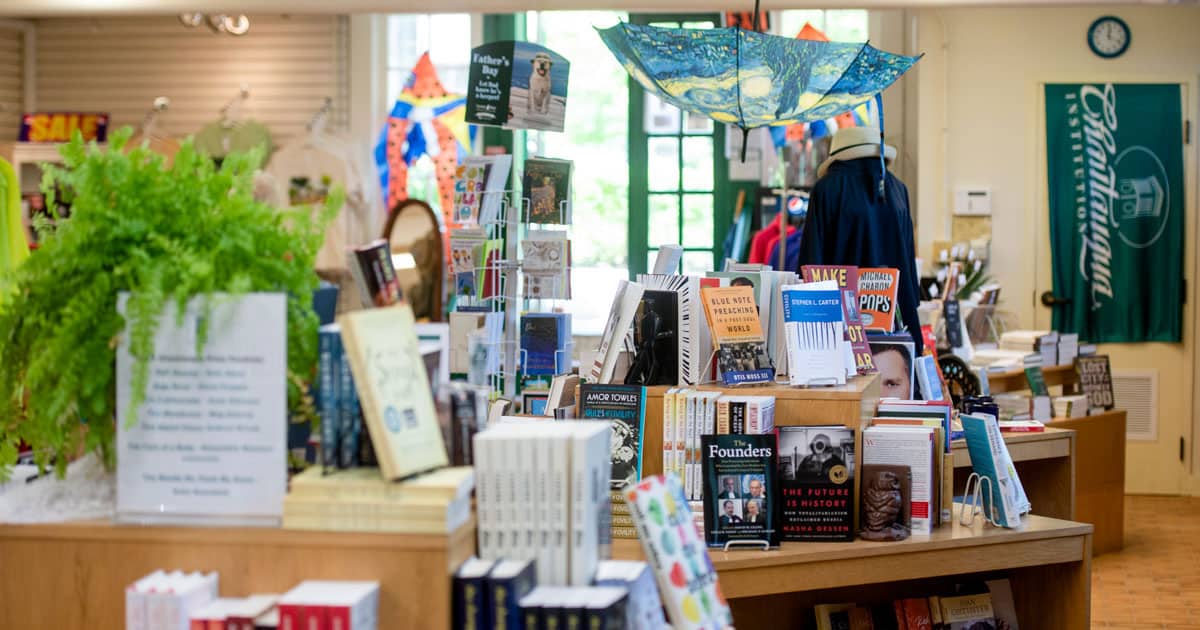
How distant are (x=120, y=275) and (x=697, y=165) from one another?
7433mm

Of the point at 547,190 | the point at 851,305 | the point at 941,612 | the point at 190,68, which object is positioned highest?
the point at 190,68

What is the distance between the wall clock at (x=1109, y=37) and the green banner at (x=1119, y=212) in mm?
235

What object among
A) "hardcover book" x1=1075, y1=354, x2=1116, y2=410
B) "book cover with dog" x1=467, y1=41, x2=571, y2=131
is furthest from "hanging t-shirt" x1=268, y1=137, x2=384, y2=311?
"hardcover book" x1=1075, y1=354, x2=1116, y2=410

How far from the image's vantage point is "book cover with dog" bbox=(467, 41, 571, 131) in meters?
5.20

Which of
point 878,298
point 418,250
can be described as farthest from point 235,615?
point 418,250

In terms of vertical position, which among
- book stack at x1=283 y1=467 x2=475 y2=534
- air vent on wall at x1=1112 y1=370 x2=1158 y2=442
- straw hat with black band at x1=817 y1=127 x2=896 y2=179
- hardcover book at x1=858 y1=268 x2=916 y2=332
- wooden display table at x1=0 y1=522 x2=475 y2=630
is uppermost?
straw hat with black band at x1=817 y1=127 x2=896 y2=179

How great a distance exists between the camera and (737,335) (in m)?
3.54

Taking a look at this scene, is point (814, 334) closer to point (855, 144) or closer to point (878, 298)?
point (878, 298)

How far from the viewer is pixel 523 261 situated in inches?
205

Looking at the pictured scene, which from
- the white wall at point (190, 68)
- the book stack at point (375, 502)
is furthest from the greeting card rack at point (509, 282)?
the white wall at point (190, 68)

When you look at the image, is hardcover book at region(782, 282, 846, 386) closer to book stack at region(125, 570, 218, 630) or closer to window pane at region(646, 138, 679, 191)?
book stack at region(125, 570, 218, 630)

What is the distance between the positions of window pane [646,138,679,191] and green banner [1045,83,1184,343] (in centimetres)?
264

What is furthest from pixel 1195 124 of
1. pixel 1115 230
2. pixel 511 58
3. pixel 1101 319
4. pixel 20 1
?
pixel 20 1

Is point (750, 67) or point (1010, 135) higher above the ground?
point (1010, 135)
